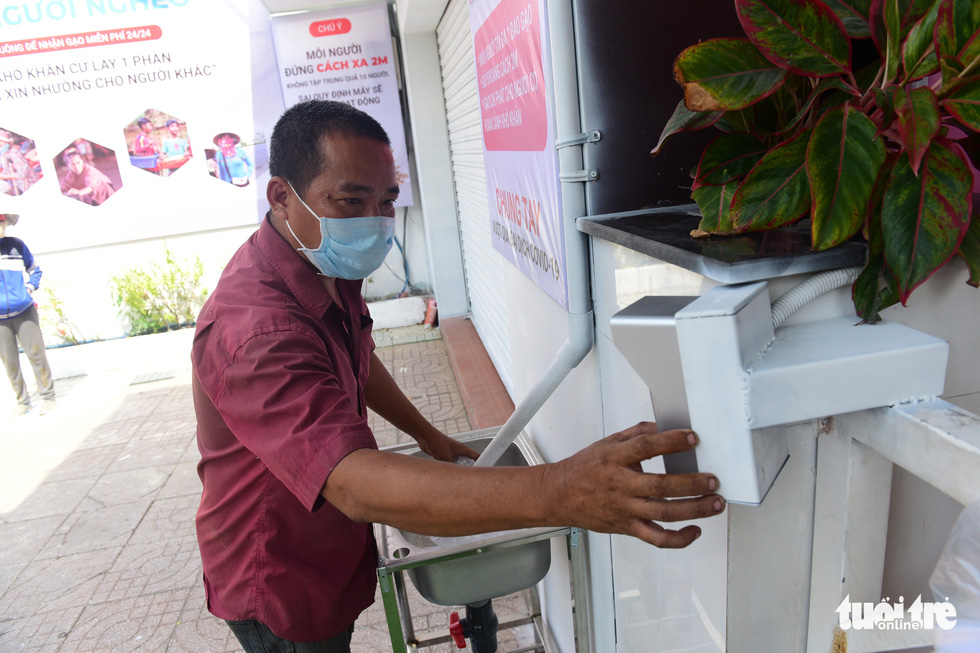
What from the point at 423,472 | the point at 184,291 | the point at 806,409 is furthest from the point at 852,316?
the point at 184,291

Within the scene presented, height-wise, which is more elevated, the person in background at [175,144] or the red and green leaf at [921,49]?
the person in background at [175,144]

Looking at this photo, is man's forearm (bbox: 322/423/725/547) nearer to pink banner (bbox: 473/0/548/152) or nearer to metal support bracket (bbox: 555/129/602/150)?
metal support bracket (bbox: 555/129/602/150)

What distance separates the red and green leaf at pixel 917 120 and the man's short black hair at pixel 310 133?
127 cm

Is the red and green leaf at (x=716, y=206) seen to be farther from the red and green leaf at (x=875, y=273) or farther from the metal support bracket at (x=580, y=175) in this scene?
the metal support bracket at (x=580, y=175)

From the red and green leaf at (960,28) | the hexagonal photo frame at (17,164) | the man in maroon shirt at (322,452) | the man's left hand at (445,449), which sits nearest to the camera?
the red and green leaf at (960,28)

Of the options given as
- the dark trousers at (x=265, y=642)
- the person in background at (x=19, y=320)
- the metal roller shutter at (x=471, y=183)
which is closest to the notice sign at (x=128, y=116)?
the person in background at (x=19, y=320)

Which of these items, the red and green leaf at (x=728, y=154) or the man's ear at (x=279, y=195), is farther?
the man's ear at (x=279, y=195)

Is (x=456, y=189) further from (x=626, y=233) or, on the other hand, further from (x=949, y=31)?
(x=949, y=31)

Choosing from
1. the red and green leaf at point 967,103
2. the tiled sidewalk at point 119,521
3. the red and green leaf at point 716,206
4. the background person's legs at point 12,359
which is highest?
the red and green leaf at point 967,103

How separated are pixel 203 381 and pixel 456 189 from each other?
5.83 metres

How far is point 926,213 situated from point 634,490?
1.57ft

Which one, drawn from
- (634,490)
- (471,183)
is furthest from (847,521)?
(471,183)

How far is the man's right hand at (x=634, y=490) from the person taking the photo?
2.50 ft

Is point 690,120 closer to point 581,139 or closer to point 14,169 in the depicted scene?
point 581,139
